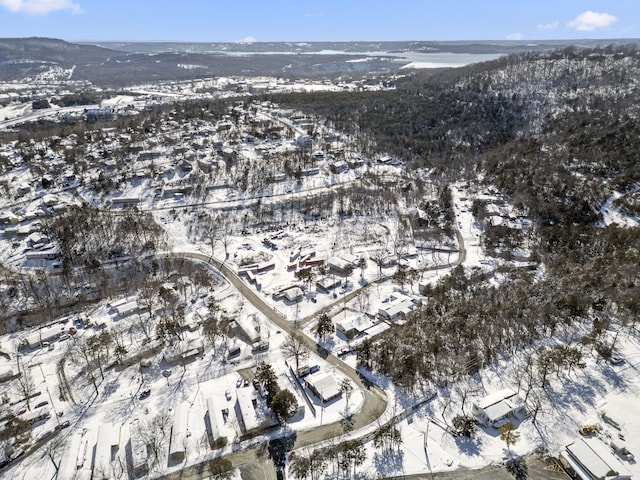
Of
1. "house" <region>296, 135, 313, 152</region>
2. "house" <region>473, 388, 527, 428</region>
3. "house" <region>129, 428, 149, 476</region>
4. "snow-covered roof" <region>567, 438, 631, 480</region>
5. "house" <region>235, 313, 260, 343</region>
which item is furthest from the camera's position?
"house" <region>296, 135, 313, 152</region>

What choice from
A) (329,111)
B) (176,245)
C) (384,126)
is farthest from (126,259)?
(329,111)

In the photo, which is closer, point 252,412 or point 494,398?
point 252,412

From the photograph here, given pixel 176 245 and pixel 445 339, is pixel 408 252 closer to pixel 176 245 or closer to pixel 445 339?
pixel 445 339

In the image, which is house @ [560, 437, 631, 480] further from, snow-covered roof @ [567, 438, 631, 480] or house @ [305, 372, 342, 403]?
house @ [305, 372, 342, 403]

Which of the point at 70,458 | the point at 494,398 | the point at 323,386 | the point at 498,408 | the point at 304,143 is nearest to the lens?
the point at 70,458

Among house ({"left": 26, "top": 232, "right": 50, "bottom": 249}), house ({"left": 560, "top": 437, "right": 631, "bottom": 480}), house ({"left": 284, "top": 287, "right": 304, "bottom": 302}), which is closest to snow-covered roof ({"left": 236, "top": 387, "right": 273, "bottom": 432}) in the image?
house ({"left": 284, "top": 287, "right": 304, "bottom": 302})

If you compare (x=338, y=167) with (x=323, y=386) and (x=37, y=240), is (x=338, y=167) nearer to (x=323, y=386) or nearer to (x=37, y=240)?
(x=37, y=240)

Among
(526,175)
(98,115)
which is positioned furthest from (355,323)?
(98,115)
